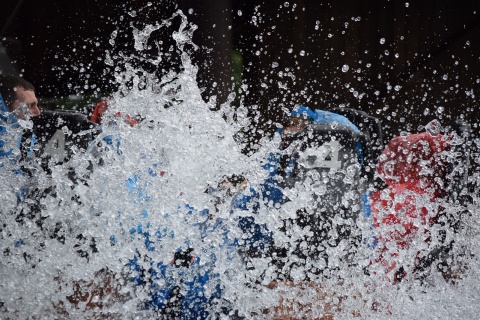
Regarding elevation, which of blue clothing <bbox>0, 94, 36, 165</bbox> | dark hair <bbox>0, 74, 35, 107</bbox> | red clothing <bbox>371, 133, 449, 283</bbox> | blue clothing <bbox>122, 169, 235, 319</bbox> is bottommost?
dark hair <bbox>0, 74, 35, 107</bbox>

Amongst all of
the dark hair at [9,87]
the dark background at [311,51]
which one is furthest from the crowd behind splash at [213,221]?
the dark background at [311,51]

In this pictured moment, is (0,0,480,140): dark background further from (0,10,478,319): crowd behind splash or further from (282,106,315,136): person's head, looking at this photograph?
(0,10,478,319): crowd behind splash

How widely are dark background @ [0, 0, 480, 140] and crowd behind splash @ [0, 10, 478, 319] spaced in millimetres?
2532

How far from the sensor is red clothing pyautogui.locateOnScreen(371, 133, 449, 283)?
2192 mm

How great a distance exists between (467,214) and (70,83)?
147 inches

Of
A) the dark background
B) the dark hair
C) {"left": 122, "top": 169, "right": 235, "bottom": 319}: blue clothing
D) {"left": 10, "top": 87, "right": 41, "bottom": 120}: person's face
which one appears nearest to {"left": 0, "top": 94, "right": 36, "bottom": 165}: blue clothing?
{"left": 10, "top": 87, "right": 41, "bottom": 120}: person's face

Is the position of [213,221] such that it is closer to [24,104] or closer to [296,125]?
[296,125]

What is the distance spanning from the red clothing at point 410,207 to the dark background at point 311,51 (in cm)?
258

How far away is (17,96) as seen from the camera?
8.91 feet

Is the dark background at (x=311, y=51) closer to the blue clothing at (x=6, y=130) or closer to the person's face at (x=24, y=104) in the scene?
the person's face at (x=24, y=104)

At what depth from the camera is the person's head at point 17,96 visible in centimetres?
262

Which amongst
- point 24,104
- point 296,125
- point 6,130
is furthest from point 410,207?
point 24,104

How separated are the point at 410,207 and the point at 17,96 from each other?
1.96m

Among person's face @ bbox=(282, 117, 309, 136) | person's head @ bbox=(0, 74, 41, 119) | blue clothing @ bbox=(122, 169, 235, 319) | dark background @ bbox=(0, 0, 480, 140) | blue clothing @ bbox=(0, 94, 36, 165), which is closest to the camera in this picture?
blue clothing @ bbox=(122, 169, 235, 319)
